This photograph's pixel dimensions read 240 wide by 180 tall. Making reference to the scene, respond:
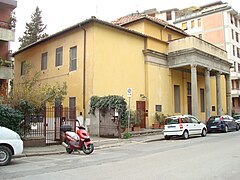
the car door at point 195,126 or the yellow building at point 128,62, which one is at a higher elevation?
the yellow building at point 128,62

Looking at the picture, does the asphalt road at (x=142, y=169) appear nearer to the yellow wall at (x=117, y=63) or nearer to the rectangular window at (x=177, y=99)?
the yellow wall at (x=117, y=63)

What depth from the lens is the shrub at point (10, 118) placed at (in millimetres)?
12164

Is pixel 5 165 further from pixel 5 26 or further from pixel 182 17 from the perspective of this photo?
pixel 182 17

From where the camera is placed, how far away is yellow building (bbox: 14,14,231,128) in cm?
2016

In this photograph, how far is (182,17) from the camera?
58.2 metres

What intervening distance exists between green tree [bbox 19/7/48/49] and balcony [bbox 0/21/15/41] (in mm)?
27768

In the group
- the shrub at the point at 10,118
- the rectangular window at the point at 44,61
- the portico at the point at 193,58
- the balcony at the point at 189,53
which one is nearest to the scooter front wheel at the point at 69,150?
the shrub at the point at 10,118

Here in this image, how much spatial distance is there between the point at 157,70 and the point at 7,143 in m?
17.5

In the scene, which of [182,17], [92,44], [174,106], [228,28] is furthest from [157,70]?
[182,17]

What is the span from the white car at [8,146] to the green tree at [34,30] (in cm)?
3966

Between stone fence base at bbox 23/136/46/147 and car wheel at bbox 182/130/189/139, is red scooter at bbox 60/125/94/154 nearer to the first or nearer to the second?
stone fence base at bbox 23/136/46/147

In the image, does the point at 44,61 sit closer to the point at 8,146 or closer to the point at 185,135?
the point at 185,135

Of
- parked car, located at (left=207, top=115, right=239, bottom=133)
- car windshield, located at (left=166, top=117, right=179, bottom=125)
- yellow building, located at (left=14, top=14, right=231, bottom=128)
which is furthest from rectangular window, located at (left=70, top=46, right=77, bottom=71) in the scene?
parked car, located at (left=207, top=115, right=239, bottom=133)

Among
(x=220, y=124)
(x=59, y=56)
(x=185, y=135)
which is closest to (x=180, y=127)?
(x=185, y=135)
